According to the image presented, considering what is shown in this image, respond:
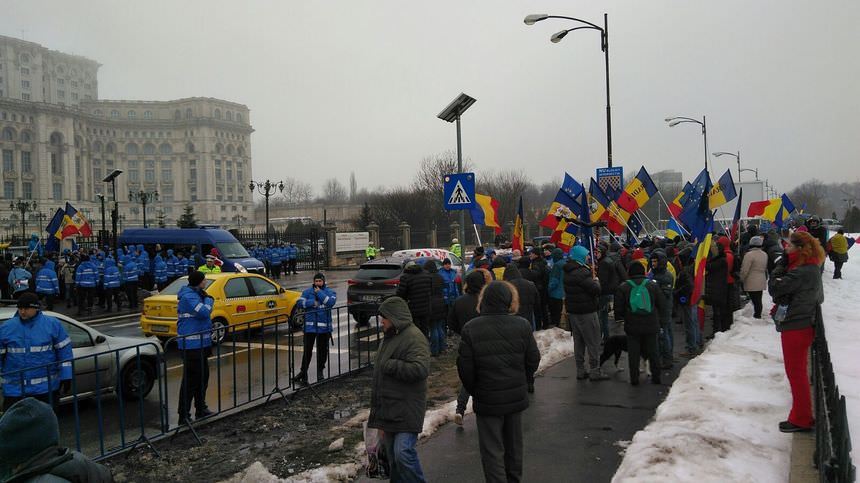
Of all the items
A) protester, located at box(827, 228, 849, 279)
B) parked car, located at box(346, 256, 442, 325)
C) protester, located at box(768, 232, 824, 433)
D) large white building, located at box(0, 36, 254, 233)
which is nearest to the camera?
protester, located at box(768, 232, 824, 433)

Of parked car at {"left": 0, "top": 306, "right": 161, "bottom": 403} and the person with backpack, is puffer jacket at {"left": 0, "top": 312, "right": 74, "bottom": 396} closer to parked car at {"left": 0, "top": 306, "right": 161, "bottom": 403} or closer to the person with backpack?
parked car at {"left": 0, "top": 306, "right": 161, "bottom": 403}

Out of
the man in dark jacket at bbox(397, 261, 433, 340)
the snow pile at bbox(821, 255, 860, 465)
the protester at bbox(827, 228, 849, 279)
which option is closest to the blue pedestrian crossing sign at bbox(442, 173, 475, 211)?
the man in dark jacket at bbox(397, 261, 433, 340)

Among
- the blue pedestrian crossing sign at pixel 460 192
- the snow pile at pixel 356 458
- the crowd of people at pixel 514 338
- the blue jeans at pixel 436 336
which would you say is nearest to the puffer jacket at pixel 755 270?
the crowd of people at pixel 514 338

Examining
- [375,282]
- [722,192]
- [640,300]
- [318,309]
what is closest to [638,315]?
[640,300]

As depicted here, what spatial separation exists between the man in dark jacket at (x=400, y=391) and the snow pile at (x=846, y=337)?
3537mm

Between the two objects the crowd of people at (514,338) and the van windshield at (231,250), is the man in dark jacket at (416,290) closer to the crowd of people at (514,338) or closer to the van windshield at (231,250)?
the crowd of people at (514,338)

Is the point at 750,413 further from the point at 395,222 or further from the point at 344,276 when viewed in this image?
the point at 395,222

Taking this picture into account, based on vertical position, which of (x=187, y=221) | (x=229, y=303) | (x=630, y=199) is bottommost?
(x=229, y=303)

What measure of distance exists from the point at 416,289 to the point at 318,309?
5.71 ft

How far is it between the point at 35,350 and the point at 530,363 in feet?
16.4

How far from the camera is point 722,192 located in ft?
47.2

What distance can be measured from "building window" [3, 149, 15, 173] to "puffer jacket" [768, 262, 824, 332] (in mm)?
135090

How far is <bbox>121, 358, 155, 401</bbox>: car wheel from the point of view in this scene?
8.49 m

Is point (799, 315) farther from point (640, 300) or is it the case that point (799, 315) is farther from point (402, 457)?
point (402, 457)
